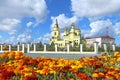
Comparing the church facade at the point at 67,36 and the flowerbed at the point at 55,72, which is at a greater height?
the church facade at the point at 67,36

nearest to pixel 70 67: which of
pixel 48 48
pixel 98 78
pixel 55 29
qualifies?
pixel 98 78

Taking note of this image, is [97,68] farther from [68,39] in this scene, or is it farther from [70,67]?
[68,39]

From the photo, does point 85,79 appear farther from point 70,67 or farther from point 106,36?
point 106,36

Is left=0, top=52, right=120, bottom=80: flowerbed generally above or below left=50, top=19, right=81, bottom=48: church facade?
below

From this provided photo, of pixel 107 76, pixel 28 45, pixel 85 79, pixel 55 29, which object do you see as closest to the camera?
pixel 85 79

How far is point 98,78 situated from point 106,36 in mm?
87139

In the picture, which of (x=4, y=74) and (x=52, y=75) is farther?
(x=52, y=75)

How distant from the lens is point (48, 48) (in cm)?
4478

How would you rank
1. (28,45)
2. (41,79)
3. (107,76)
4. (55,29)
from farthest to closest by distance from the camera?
(55,29), (28,45), (41,79), (107,76)

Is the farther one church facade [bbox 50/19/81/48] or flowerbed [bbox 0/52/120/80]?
church facade [bbox 50/19/81/48]

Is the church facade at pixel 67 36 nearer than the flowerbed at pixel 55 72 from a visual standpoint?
No

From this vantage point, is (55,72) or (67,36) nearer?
(55,72)

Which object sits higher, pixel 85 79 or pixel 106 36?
pixel 106 36

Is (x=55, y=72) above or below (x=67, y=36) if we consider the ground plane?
below
